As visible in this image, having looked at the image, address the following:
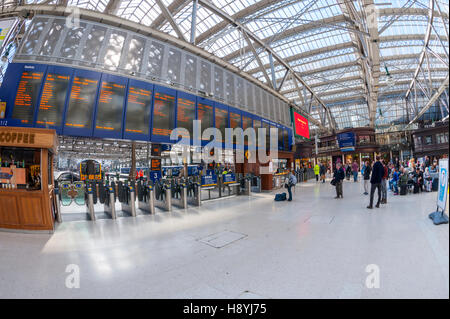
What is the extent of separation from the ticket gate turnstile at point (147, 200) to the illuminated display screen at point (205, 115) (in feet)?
12.4

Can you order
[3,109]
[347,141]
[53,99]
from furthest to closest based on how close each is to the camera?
1. [347,141]
2. [53,99]
3. [3,109]

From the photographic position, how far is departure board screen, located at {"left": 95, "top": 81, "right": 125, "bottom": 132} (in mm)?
7148

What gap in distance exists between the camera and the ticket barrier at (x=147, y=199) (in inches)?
295

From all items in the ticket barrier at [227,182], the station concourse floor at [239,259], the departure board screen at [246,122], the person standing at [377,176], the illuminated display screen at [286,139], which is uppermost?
the departure board screen at [246,122]

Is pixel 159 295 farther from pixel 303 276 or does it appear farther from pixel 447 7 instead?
pixel 447 7

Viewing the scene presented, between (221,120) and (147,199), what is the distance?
5373mm

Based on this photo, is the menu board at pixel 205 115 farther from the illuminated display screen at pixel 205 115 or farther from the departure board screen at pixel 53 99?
the departure board screen at pixel 53 99

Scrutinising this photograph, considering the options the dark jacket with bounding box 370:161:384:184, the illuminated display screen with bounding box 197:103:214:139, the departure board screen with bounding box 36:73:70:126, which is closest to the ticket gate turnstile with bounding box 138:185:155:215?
the departure board screen with bounding box 36:73:70:126

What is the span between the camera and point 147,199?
794 cm

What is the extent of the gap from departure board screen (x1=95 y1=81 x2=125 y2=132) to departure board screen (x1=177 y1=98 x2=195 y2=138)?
226cm

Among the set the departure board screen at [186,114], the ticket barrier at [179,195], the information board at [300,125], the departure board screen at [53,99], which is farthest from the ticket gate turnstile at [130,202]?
the information board at [300,125]

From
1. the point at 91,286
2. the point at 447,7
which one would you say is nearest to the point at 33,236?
the point at 91,286

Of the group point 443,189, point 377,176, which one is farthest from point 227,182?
point 443,189

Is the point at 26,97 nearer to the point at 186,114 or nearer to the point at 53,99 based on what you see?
the point at 53,99
